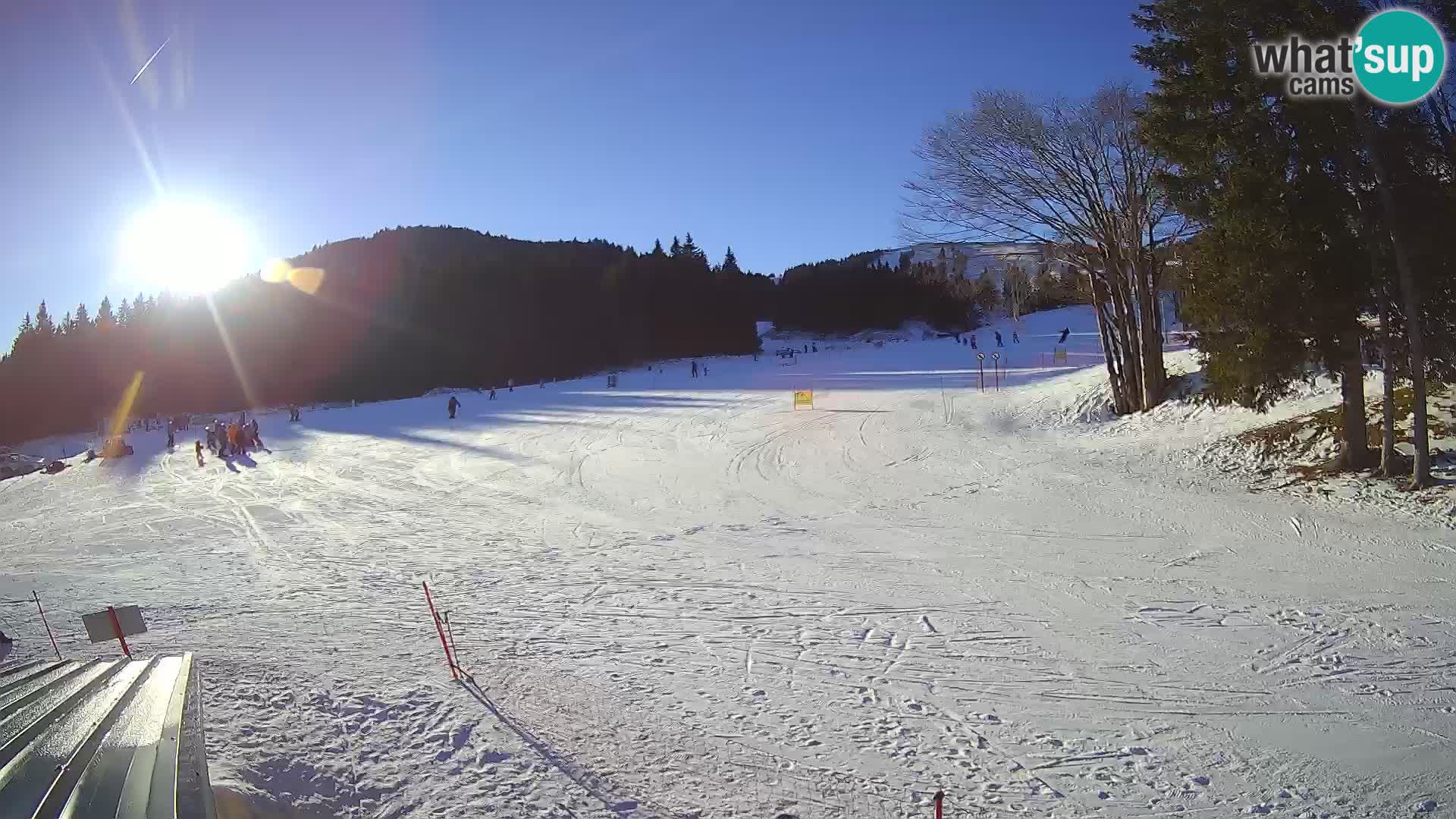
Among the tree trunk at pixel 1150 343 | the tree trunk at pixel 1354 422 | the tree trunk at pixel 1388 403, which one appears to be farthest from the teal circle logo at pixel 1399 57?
the tree trunk at pixel 1150 343

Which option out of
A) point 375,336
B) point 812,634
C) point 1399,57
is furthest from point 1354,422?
point 375,336

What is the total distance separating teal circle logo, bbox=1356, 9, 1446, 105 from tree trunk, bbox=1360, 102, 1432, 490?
1.76 feet

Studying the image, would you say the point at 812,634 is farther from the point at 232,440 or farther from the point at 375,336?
the point at 375,336

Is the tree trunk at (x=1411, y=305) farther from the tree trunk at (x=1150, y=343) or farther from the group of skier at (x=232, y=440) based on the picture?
the group of skier at (x=232, y=440)

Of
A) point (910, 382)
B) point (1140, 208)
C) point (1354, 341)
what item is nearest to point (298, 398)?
point (910, 382)

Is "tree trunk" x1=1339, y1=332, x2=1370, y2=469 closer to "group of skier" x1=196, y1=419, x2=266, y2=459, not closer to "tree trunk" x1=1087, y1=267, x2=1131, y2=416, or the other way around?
"tree trunk" x1=1087, y1=267, x2=1131, y2=416

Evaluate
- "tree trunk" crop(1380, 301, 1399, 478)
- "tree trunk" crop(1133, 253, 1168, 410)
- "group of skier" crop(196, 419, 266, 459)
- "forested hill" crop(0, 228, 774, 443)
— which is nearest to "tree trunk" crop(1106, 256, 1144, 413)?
"tree trunk" crop(1133, 253, 1168, 410)

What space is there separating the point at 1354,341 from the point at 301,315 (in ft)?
259

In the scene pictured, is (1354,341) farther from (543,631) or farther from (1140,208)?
(543,631)

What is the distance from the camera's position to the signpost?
268 inches

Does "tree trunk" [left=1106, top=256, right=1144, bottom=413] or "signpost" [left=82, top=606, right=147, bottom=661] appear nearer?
"signpost" [left=82, top=606, right=147, bottom=661]

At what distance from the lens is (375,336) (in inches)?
2766

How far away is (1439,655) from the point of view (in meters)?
6.84

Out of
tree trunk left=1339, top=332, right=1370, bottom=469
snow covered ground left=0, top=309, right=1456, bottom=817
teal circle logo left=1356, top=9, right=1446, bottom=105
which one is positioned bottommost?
snow covered ground left=0, top=309, right=1456, bottom=817
